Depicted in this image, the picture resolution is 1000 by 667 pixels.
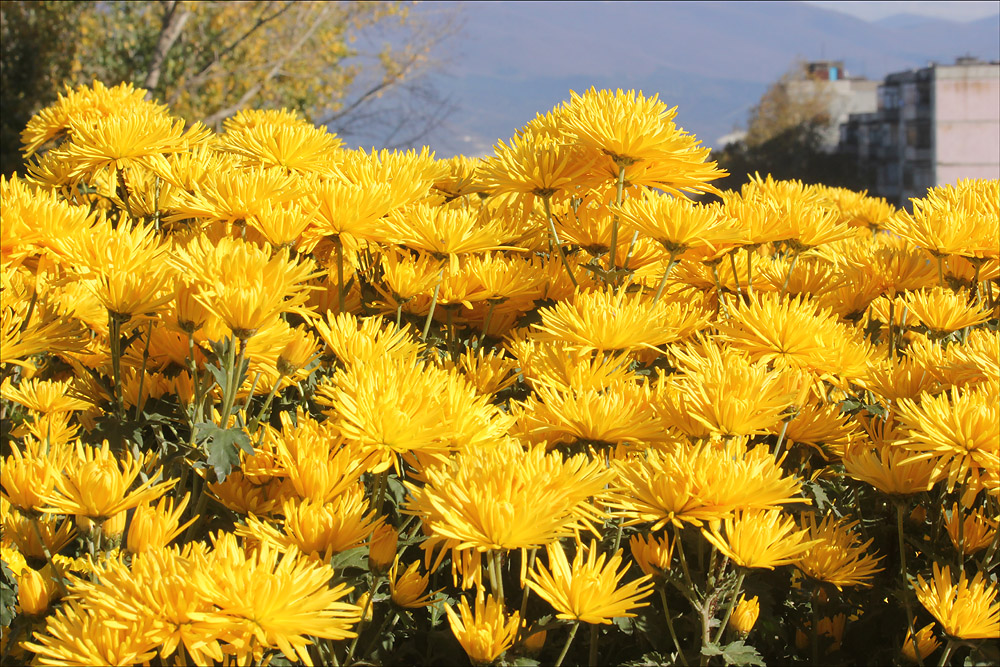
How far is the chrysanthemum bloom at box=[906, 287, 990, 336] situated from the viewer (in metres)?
1.52

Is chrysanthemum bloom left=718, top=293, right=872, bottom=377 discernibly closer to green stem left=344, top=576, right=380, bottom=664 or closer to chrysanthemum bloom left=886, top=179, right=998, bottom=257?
chrysanthemum bloom left=886, top=179, right=998, bottom=257

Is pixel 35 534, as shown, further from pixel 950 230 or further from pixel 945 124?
pixel 945 124

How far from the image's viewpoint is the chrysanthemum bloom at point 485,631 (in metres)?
0.97

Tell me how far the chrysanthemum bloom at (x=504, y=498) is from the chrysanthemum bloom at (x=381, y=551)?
0.41 feet

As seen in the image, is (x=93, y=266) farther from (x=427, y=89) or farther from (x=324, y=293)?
(x=427, y=89)

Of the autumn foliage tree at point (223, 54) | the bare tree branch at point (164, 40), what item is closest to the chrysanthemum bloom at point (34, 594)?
the autumn foliage tree at point (223, 54)

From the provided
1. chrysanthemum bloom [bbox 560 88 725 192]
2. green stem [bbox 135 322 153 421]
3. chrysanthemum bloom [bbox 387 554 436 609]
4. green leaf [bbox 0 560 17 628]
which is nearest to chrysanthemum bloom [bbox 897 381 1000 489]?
chrysanthemum bloom [bbox 560 88 725 192]

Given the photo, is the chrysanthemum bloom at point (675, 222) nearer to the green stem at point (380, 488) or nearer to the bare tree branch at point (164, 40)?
the green stem at point (380, 488)

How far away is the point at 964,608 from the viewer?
108 cm

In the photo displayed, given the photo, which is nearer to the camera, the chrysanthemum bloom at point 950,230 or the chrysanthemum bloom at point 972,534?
the chrysanthemum bloom at point 972,534

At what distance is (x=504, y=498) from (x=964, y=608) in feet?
2.02

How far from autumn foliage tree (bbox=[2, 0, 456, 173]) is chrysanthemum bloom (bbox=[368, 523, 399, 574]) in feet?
36.8

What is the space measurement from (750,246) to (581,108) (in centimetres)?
40

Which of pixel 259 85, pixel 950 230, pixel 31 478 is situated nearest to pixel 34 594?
pixel 31 478
